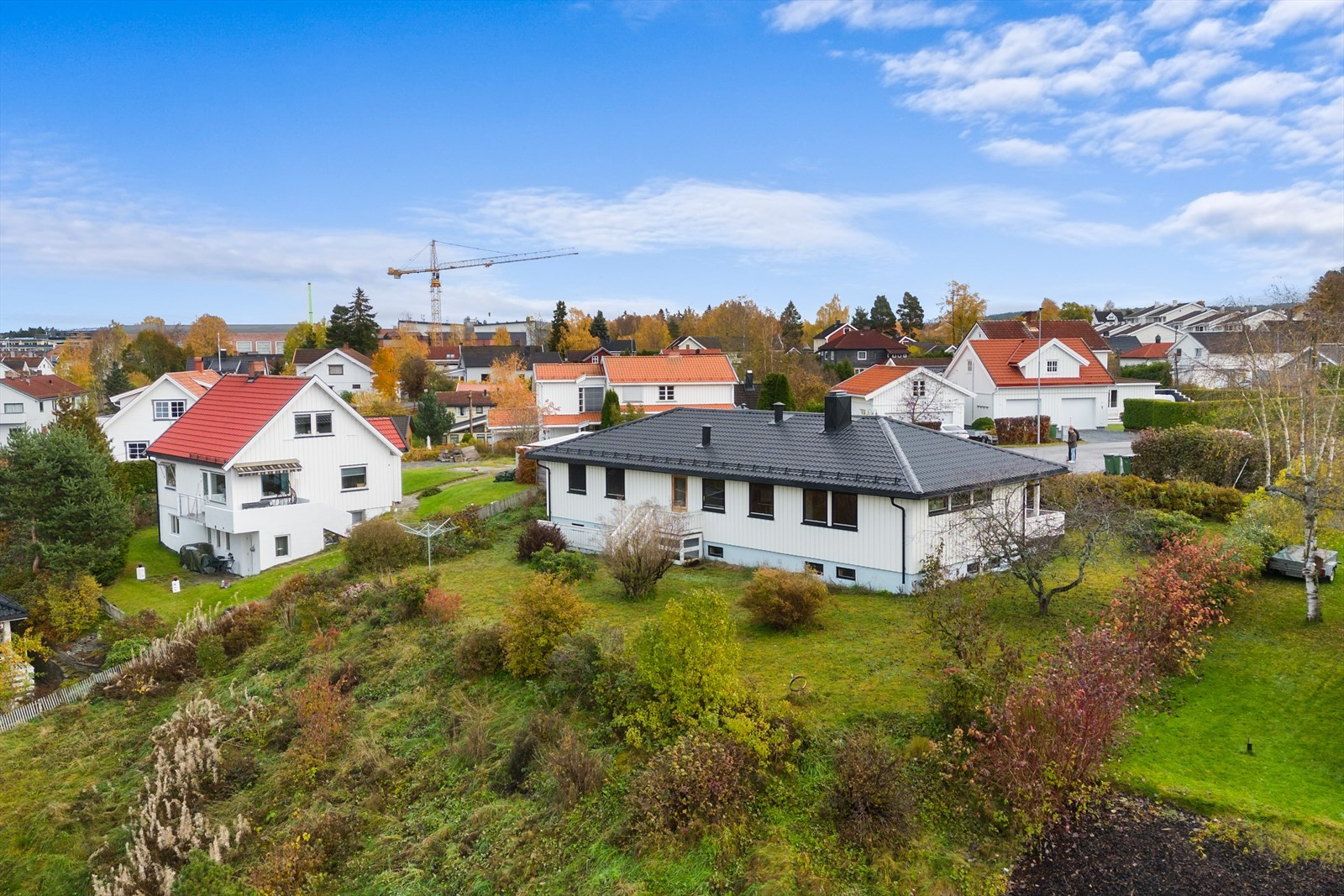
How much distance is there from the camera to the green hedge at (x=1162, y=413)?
3728 centimetres

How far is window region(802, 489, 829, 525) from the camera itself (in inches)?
782

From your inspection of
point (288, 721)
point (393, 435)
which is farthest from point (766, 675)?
point (393, 435)

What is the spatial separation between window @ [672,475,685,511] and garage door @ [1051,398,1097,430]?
1207 inches

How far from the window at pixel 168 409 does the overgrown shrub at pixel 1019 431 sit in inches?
1753

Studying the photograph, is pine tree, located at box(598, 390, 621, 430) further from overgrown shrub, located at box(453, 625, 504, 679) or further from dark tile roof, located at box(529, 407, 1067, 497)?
overgrown shrub, located at box(453, 625, 504, 679)

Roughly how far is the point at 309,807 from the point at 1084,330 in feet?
213

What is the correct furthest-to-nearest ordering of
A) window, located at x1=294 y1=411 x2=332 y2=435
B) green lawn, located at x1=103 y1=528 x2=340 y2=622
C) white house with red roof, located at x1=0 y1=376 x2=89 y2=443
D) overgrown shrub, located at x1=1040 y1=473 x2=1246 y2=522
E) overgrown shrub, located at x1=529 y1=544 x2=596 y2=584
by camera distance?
white house with red roof, located at x1=0 y1=376 x2=89 y2=443
window, located at x1=294 y1=411 x2=332 y2=435
green lawn, located at x1=103 y1=528 x2=340 y2=622
overgrown shrub, located at x1=1040 y1=473 x2=1246 y2=522
overgrown shrub, located at x1=529 y1=544 x2=596 y2=584

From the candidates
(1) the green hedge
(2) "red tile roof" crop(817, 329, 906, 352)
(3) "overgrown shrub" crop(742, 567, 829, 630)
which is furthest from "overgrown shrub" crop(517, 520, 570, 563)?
(2) "red tile roof" crop(817, 329, 906, 352)

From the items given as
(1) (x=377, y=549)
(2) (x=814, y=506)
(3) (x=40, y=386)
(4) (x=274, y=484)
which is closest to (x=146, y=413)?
(4) (x=274, y=484)

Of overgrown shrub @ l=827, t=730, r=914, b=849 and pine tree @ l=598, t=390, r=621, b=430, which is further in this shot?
pine tree @ l=598, t=390, r=621, b=430

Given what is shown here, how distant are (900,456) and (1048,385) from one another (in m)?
30.3

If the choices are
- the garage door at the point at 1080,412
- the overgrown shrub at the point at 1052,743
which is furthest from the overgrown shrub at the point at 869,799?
the garage door at the point at 1080,412

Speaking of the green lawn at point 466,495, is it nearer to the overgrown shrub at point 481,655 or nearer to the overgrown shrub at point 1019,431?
the overgrown shrub at point 481,655

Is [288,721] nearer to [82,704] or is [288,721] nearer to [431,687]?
[431,687]
